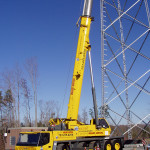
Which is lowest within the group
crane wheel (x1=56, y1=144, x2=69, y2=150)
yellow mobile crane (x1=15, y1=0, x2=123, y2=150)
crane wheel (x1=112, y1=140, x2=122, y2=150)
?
crane wheel (x1=112, y1=140, x2=122, y2=150)

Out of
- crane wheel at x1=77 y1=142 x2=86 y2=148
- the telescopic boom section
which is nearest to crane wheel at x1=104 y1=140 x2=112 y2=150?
crane wheel at x1=77 y1=142 x2=86 y2=148

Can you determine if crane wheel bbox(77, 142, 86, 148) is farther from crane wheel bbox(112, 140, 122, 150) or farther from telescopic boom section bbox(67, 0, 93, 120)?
crane wheel bbox(112, 140, 122, 150)

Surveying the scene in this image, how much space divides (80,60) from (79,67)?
0.41 metres

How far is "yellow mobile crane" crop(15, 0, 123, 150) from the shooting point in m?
12.0

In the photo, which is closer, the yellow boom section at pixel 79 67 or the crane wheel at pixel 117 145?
the yellow boom section at pixel 79 67

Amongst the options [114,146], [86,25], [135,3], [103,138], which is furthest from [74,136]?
[135,3]

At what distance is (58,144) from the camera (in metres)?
12.2

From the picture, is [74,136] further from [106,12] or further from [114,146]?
[106,12]

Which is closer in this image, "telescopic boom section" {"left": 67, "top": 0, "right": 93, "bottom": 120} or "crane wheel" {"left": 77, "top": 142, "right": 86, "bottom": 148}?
"crane wheel" {"left": 77, "top": 142, "right": 86, "bottom": 148}

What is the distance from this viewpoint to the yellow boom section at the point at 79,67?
44.2 feet

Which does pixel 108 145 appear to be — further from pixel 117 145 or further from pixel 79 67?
pixel 79 67

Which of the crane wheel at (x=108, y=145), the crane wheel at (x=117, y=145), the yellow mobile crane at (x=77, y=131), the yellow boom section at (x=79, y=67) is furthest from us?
the crane wheel at (x=117, y=145)

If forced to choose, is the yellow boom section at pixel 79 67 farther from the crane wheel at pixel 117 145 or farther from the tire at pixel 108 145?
the crane wheel at pixel 117 145

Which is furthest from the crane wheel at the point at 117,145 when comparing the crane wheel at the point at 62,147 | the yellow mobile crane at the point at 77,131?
the crane wheel at the point at 62,147
